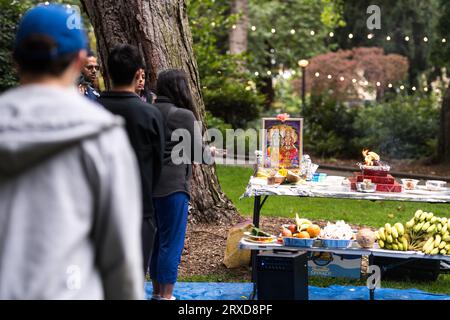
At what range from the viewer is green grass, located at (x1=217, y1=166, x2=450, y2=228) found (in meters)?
12.0

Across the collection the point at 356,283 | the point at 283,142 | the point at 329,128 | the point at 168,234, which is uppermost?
the point at 283,142

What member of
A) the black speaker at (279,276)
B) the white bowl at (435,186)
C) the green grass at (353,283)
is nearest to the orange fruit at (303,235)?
the black speaker at (279,276)

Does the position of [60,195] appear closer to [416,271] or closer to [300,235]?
[300,235]

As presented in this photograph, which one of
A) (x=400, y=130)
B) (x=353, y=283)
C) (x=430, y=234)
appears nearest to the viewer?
(x=430, y=234)

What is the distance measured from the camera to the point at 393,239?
22.6 ft

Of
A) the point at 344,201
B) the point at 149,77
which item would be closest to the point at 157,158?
the point at 149,77

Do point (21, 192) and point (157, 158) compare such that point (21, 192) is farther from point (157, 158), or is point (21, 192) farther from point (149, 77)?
point (149, 77)

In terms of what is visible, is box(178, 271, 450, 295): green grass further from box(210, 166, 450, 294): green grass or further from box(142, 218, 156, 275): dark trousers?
box(210, 166, 450, 294): green grass

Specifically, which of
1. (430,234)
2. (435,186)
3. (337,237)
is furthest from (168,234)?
(435,186)

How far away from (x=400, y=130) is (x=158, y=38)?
13.6 metres

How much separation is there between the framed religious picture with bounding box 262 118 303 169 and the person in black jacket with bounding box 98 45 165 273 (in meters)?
2.80

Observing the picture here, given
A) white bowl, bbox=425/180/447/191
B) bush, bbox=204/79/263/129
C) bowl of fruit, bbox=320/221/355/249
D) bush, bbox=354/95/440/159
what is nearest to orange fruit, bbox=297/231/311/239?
bowl of fruit, bbox=320/221/355/249

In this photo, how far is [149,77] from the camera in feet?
29.4
